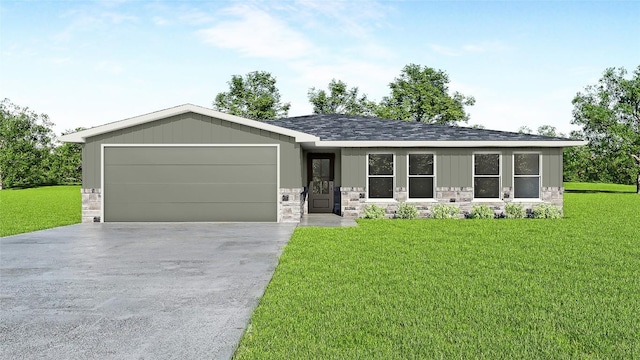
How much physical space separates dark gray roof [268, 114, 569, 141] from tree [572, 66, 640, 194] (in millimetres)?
30430

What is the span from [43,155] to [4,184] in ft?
16.3

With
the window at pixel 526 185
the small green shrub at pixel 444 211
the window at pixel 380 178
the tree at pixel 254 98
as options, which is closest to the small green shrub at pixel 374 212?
the window at pixel 380 178

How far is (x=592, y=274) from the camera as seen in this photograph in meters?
7.12

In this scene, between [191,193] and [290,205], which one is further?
[191,193]

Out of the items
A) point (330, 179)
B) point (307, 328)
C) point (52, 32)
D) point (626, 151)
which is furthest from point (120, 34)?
point (626, 151)

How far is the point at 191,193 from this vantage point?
15.4 m

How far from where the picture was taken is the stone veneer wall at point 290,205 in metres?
15.2

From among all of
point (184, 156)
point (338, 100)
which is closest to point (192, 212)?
point (184, 156)

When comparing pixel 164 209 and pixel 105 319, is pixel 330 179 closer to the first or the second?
pixel 164 209

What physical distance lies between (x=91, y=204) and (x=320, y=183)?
312 inches

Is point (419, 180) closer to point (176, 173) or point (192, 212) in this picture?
point (192, 212)

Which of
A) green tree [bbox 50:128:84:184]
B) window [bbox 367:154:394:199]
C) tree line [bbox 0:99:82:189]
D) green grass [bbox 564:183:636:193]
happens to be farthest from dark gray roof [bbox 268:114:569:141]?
tree line [bbox 0:99:82:189]

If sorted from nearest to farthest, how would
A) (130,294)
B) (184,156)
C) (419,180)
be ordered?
(130,294), (184,156), (419,180)

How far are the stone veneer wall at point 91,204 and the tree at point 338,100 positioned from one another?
1200 inches
